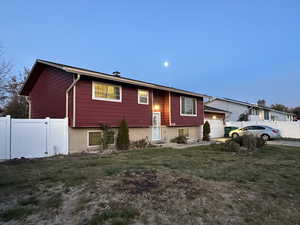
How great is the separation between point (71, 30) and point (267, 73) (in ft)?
156

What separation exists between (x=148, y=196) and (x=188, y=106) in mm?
13619

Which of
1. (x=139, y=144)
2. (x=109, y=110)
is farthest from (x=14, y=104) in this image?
(x=139, y=144)

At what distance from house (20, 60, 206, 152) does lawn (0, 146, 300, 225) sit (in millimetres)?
4237

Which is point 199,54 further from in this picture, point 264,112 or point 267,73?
point 264,112

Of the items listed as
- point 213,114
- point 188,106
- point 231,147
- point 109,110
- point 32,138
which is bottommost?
point 231,147

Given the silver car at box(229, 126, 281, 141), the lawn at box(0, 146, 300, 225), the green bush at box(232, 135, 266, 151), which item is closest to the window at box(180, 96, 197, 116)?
the silver car at box(229, 126, 281, 141)

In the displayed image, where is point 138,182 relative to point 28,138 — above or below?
below

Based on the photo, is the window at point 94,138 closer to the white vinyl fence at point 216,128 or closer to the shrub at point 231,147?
the shrub at point 231,147

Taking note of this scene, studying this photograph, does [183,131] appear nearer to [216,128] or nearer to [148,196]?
[216,128]

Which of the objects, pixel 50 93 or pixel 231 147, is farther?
pixel 50 93

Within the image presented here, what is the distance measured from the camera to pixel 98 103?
10.4 m

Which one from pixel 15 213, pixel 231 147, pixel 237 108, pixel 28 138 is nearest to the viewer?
pixel 15 213

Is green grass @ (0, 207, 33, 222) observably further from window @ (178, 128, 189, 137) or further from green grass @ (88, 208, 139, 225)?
window @ (178, 128, 189, 137)

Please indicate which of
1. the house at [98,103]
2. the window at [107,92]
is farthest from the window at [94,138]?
the window at [107,92]
